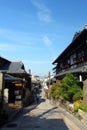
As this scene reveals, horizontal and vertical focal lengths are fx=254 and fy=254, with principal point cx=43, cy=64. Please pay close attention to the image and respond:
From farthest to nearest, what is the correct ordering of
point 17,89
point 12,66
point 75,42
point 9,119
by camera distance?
point 12,66 → point 17,89 → point 75,42 → point 9,119

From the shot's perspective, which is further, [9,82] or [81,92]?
[9,82]

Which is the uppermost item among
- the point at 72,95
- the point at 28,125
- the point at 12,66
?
the point at 12,66

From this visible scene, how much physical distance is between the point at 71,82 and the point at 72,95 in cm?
123

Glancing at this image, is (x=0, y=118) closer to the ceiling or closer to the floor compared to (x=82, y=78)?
closer to the floor

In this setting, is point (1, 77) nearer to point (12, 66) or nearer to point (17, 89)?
point (17, 89)

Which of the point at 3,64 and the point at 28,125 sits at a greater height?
the point at 3,64

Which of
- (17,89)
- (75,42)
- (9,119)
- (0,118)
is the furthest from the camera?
(17,89)

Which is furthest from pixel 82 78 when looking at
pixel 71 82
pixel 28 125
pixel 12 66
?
pixel 12 66

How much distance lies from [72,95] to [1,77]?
307 inches

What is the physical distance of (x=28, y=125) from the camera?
16.6m

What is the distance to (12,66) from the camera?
4106 centimetres

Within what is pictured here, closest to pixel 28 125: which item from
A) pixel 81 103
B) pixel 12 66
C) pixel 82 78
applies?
pixel 81 103

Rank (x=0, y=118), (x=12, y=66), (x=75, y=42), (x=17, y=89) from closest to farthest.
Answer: (x=0, y=118) < (x=75, y=42) < (x=17, y=89) < (x=12, y=66)

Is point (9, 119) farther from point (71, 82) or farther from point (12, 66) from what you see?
point (12, 66)
